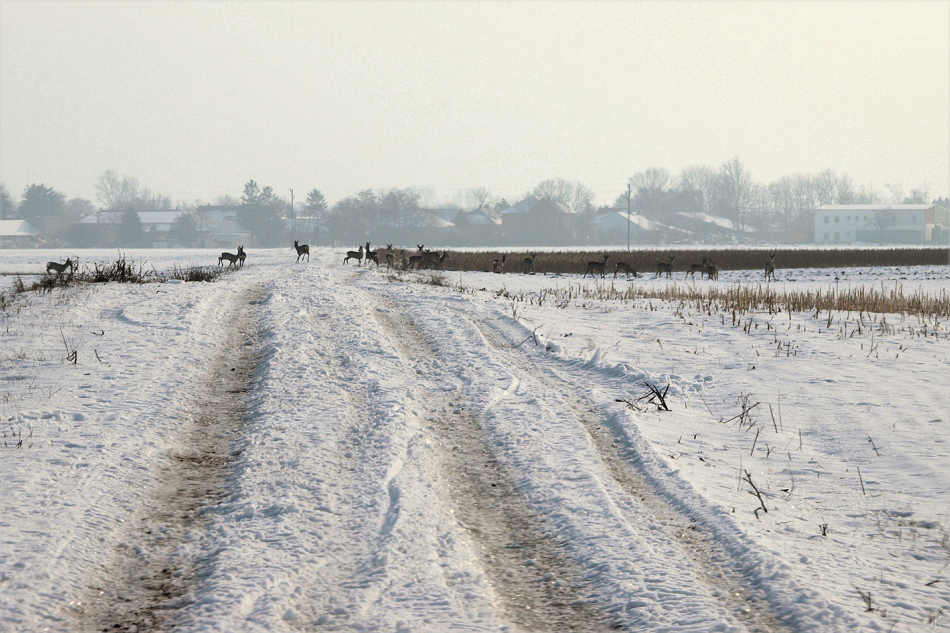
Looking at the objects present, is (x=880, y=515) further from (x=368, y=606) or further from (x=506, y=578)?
(x=368, y=606)

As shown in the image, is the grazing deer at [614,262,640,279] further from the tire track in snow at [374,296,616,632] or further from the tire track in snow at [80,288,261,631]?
the tire track in snow at [374,296,616,632]

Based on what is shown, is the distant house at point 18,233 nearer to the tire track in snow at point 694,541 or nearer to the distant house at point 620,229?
the distant house at point 620,229

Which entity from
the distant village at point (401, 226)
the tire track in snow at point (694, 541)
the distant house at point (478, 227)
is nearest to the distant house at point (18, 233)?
the distant village at point (401, 226)

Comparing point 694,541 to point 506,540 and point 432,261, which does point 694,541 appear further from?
point 432,261

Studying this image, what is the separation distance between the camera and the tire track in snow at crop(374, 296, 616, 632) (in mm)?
4415

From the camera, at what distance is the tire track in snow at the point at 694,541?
4375 millimetres

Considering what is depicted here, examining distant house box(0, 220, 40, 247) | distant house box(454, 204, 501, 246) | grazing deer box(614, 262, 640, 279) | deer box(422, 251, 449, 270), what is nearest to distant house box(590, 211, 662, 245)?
distant house box(454, 204, 501, 246)

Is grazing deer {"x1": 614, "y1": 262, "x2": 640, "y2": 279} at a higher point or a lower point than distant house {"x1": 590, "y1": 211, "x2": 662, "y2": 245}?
lower

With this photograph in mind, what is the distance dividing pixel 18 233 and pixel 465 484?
14473cm

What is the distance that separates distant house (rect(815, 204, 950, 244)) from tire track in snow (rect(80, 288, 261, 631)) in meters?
143

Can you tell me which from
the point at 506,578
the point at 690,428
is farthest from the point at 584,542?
the point at 690,428

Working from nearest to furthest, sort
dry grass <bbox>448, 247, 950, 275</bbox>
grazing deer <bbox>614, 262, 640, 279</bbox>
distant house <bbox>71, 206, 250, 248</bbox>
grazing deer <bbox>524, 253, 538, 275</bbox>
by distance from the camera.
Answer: grazing deer <bbox>614, 262, 640, 279</bbox>
grazing deer <bbox>524, 253, 538, 275</bbox>
dry grass <bbox>448, 247, 950, 275</bbox>
distant house <bbox>71, 206, 250, 248</bbox>

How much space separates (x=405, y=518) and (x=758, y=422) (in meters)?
4.56

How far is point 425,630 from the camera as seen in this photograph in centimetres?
416
